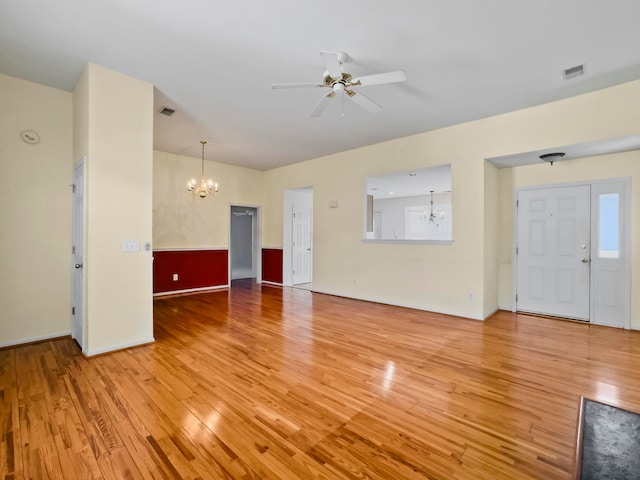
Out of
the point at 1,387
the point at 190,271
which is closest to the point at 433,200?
the point at 190,271

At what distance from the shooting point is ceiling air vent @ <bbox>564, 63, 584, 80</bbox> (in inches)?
122

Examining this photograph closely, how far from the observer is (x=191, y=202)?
6855mm

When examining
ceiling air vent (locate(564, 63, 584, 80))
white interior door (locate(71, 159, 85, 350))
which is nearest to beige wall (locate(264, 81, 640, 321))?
ceiling air vent (locate(564, 63, 584, 80))

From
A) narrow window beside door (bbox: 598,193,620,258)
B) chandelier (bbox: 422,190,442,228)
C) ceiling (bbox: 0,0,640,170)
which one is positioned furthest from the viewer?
chandelier (bbox: 422,190,442,228)

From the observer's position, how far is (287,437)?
6.30 ft

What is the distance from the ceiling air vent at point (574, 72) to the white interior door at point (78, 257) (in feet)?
17.2

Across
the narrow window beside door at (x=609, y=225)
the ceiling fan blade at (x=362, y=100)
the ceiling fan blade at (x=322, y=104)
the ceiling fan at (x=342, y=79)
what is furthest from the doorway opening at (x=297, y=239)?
the narrow window beside door at (x=609, y=225)

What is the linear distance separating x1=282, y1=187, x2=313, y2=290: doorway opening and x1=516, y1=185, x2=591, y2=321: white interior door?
173 inches

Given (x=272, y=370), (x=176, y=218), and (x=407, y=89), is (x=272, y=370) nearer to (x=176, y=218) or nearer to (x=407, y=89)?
(x=407, y=89)

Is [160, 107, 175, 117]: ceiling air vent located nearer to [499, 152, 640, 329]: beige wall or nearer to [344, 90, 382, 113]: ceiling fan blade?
[344, 90, 382, 113]: ceiling fan blade

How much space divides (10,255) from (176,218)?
10.9 feet

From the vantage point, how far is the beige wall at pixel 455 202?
3.73 metres

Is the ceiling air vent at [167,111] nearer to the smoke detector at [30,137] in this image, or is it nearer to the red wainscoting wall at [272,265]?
the smoke detector at [30,137]

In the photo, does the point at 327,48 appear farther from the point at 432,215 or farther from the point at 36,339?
the point at 432,215
